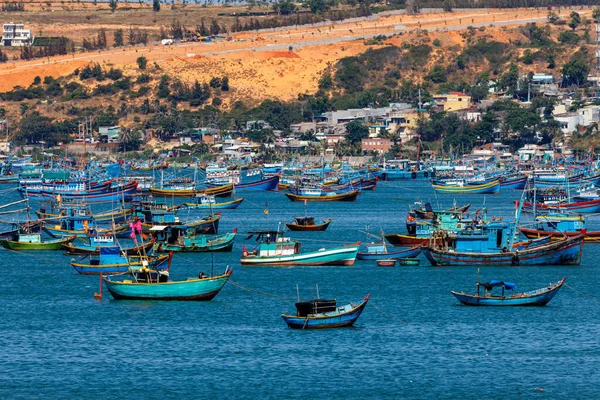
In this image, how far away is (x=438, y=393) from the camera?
1757 inches

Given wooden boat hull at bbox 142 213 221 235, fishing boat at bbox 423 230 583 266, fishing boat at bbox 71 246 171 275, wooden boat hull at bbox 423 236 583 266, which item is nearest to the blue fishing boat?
wooden boat hull at bbox 142 213 221 235

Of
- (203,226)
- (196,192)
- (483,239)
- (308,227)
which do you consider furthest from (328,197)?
(483,239)

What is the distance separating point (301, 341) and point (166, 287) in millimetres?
9694

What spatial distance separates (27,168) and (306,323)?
134528 mm

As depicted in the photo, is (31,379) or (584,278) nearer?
(31,379)

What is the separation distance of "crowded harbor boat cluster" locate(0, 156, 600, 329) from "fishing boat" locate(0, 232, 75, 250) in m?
0.08

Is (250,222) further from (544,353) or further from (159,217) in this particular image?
(544,353)

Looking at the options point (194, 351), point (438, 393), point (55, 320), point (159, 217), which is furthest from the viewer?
point (159, 217)

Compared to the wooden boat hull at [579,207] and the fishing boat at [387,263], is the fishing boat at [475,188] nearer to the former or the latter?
the wooden boat hull at [579,207]

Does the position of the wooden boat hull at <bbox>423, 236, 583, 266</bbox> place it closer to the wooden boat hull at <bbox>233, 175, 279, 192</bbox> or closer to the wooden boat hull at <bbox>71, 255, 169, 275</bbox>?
the wooden boat hull at <bbox>71, 255, 169, 275</bbox>

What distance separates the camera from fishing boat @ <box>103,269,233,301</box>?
5922 centimetres

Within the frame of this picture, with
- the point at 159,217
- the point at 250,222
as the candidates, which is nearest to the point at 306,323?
the point at 159,217

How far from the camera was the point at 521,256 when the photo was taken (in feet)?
237

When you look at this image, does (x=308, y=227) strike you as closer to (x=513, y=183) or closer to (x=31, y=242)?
(x=31, y=242)
